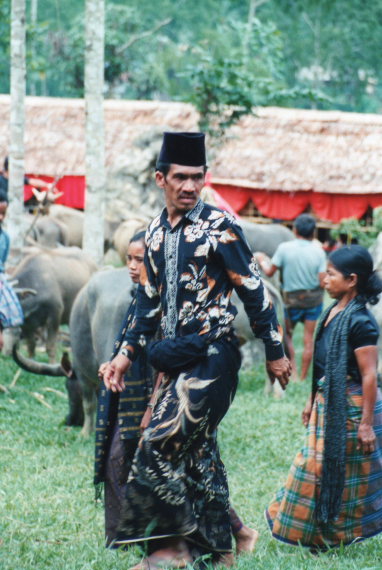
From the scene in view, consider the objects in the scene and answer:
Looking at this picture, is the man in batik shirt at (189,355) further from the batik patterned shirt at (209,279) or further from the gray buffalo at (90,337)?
the gray buffalo at (90,337)

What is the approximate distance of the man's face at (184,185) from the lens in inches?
162

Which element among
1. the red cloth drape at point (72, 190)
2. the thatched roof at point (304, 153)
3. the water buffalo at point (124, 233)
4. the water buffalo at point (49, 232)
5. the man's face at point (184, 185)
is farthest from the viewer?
the red cloth drape at point (72, 190)

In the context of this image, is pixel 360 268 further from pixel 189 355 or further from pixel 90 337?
pixel 90 337

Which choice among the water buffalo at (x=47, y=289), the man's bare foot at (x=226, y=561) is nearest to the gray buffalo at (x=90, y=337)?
the man's bare foot at (x=226, y=561)

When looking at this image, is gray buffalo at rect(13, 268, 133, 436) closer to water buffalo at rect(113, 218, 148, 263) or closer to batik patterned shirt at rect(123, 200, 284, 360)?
batik patterned shirt at rect(123, 200, 284, 360)

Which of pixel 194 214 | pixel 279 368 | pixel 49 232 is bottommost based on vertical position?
pixel 49 232

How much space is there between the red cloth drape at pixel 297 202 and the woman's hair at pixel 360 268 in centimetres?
1765

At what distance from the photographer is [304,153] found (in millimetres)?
23797

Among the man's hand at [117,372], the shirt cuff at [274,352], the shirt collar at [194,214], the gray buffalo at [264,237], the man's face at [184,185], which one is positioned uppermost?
the man's face at [184,185]

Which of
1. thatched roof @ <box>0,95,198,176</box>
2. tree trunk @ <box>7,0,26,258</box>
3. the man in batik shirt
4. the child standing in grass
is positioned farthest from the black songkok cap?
thatched roof @ <box>0,95,198,176</box>

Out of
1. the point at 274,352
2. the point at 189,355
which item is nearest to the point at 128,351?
the point at 189,355

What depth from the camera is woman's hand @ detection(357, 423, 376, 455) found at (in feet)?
15.1

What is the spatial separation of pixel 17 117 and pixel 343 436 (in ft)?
23.6

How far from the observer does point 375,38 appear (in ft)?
122
